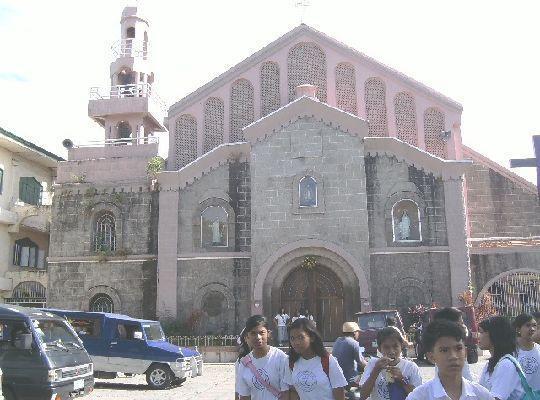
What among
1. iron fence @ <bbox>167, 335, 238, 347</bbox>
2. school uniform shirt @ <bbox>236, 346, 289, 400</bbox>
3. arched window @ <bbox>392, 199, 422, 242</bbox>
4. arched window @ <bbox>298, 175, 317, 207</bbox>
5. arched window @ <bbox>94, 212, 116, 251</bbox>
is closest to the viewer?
school uniform shirt @ <bbox>236, 346, 289, 400</bbox>

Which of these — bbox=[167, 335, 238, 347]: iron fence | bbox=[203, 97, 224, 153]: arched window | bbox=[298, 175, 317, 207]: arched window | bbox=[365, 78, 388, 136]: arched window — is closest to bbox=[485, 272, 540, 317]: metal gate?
bbox=[298, 175, 317, 207]: arched window

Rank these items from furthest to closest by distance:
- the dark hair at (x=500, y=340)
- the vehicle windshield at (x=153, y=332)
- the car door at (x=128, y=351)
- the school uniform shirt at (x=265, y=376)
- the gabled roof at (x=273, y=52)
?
the gabled roof at (x=273, y=52) → the vehicle windshield at (x=153, y=332) → the car door at (x=128, y=351) → the school uniform shirt at (x=265, y=376) → the dark hair at (x=500, y=340)

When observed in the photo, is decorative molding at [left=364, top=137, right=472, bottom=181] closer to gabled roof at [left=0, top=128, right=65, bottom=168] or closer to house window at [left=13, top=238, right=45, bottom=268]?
gabled roof at [left=0, top=128, right=65, bottom=168]

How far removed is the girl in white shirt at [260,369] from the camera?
5.61m

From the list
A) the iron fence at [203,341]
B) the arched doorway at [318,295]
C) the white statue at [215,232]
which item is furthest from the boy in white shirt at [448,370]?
the white statue at [215,232]

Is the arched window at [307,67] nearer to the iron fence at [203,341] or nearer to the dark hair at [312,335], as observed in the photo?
the iron fence at [203,341]

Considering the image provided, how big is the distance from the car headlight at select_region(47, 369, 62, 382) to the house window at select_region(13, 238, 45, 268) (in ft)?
66.8

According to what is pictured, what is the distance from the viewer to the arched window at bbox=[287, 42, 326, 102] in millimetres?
26156

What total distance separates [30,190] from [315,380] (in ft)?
94.4

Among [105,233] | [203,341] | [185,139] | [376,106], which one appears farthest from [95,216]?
[376,106]

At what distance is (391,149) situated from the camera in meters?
23.6

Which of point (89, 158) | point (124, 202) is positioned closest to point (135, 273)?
point (124, 202)

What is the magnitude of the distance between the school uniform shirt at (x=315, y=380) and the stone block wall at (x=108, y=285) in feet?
62.8

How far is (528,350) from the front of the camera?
591 cm
